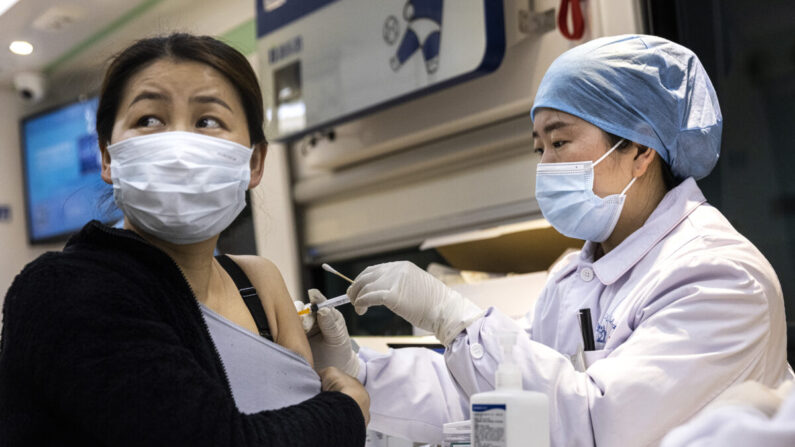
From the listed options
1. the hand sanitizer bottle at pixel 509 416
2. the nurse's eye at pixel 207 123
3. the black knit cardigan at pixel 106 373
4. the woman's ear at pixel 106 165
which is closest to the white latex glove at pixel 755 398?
the hand sanitizer bottle at pixel 509 416

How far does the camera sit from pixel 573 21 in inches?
92.6

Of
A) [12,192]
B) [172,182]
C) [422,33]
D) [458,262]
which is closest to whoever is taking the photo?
[172,182]

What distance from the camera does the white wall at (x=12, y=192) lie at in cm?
546

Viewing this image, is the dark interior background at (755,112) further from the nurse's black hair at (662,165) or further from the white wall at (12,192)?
the white wall at (12,192)

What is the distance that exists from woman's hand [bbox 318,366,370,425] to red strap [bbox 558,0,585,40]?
143cm

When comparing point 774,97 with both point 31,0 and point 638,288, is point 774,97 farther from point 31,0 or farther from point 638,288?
point 31,0

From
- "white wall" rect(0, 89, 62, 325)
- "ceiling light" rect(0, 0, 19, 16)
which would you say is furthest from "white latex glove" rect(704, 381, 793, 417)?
"white wall" rect(0, 89, 62, 325)

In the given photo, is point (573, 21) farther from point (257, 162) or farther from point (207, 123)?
point (207, 123)

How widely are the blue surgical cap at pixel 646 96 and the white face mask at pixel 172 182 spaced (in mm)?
755

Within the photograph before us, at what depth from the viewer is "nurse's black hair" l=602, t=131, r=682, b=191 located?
1.65 m

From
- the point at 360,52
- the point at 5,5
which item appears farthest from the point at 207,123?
the point at 5,5

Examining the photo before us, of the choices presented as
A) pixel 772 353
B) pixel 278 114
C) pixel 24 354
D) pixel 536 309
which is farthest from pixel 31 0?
pixel 772 353

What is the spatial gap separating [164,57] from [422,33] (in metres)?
1.52

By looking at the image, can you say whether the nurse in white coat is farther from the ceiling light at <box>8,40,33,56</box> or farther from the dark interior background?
the ceiling light at <box>8,40,33,56</box>
